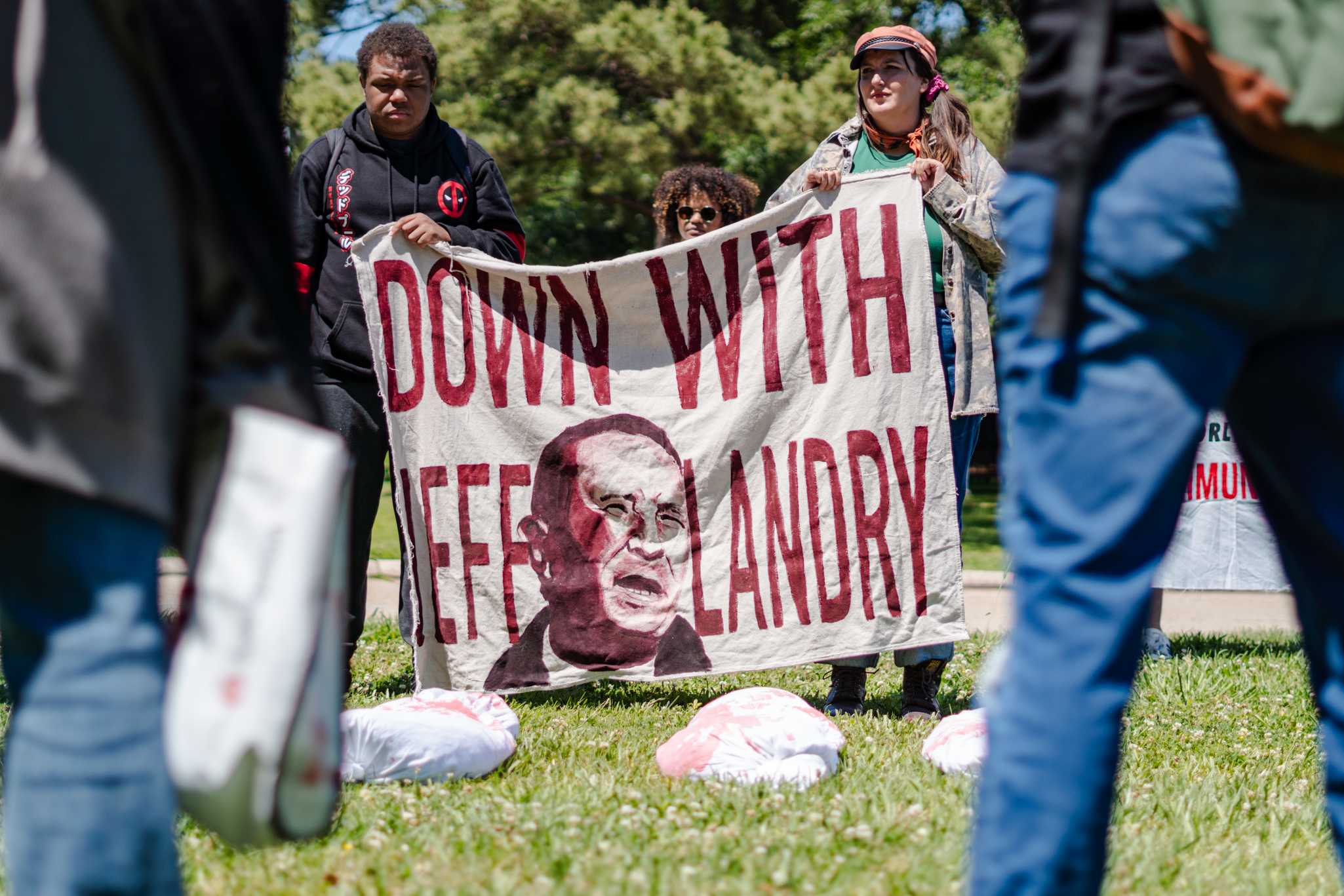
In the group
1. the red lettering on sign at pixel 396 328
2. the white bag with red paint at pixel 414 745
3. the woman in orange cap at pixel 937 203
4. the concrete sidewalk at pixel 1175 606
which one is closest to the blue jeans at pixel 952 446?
the woman in orange cap at pixel 937 203

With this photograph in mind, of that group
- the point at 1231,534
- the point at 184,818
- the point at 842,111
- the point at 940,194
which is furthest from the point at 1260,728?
the point at 842,111

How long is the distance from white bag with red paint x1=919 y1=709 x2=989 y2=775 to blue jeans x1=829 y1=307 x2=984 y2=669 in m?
0.83

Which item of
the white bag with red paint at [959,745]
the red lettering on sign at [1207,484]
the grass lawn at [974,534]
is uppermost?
the red lettering on sign at [1207,484]

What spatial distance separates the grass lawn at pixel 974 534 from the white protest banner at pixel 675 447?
13.1ft

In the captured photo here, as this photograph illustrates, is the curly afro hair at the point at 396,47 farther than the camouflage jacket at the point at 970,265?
Yes

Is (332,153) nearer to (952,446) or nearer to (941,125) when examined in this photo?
(941,125)

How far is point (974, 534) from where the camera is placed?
15977mm

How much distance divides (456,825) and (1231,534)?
4817mm

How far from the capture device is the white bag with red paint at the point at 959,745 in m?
3.31

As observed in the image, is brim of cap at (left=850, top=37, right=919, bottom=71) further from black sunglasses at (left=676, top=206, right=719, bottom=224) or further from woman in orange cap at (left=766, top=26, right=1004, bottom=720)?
Result: black sunglasses at (left=676, top=206, right=719, bottom=224)

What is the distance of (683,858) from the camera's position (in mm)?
2500

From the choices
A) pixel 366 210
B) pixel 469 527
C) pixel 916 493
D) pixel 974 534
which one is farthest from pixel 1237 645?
pixel 974 534

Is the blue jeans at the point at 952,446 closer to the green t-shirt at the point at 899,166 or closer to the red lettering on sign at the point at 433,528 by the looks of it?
the green t-shirt at the point at 899,166

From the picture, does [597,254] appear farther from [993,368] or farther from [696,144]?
[993,368]
